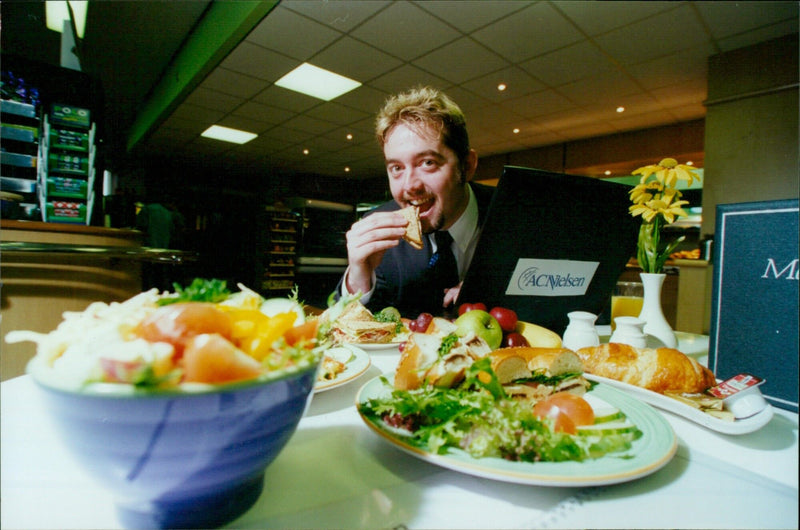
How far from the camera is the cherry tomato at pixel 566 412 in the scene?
502 millimetres

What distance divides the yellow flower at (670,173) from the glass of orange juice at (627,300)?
0.41 meters

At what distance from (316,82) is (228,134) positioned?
333 centimetres

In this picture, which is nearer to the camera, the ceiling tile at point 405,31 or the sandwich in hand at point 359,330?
the sandwich in hand at point 359,330

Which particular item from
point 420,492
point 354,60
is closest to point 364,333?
point 420,492

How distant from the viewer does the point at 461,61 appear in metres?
3.72

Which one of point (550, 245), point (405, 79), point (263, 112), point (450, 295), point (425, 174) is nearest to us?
point (550, 245)

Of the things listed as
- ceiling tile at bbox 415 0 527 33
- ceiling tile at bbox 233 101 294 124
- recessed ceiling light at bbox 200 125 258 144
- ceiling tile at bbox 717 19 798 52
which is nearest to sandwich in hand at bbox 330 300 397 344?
ceiling tile at bbox 717 19 798 52

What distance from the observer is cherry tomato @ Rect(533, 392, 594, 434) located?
0.50m

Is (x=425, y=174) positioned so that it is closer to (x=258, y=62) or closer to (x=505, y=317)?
(x=505, y=317)

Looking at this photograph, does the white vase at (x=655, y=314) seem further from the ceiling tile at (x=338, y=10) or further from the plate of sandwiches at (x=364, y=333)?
the ceiling tile at (x=338, y=10)

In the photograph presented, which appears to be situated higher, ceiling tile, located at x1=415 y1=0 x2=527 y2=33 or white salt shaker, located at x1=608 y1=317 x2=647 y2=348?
ceiling tile, located at x1=415 y1=0 x2=527 y2=33

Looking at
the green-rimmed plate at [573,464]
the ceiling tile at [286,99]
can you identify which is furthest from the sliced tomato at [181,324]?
the ceiling tile at [286,99]

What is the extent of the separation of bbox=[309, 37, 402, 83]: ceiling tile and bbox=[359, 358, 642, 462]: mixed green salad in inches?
148

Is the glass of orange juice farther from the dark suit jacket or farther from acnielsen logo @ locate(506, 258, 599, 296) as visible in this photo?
the dark suit jacket
